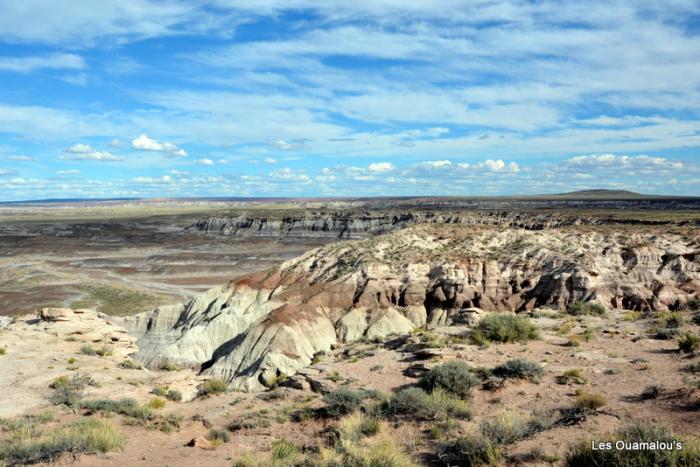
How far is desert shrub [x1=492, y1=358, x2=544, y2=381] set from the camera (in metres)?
14.1

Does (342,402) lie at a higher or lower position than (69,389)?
higher

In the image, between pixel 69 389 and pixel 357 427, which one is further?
pixel 69 389

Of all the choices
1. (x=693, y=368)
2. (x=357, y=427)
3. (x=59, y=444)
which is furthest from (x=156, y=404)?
(x=693, y=368)

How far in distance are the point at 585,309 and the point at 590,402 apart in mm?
15118

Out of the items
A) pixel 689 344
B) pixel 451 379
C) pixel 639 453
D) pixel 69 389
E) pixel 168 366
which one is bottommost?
pixel 168 366

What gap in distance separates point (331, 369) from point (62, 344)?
19050 mm

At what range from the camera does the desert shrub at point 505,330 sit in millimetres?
19031

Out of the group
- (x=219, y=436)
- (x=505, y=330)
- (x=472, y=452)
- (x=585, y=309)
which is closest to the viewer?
(x=472, y=452)

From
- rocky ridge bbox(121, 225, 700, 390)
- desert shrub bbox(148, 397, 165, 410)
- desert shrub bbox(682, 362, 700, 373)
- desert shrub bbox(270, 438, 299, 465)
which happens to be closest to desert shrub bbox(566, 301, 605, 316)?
rocky ridge bbox(121, 225, 700, 390)

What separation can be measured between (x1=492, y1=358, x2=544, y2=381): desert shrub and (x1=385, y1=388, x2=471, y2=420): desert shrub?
75.4 inches

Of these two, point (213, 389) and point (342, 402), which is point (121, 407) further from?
point (342, 402)

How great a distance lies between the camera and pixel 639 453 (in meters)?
7.61

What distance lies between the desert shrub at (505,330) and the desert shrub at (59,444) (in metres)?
13.0

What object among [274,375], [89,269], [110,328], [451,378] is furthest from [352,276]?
[89,269]
